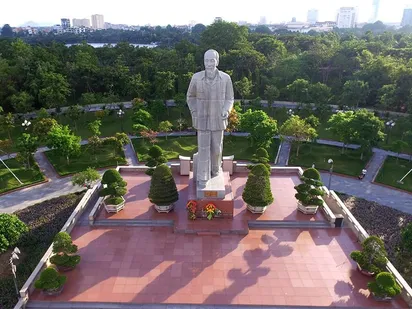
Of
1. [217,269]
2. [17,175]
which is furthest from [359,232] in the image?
[17,175]

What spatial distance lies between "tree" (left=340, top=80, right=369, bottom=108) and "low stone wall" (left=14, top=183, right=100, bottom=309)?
2915 centimetres

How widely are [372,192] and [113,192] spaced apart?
59.0ft

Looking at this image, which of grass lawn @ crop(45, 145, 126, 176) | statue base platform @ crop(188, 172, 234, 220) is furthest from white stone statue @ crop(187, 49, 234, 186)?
grass lawn @ crop(45, 145, 126, 176)

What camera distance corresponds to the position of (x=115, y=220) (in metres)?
19.4

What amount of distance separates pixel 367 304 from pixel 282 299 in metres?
3.26

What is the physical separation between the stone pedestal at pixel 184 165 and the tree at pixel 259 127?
26.3 ft

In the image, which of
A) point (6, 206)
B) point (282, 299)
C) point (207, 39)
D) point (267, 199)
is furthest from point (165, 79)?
point (282, 299)

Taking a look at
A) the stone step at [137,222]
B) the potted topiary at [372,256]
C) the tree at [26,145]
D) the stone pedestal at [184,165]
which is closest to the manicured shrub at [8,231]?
the stone step at [137,222]

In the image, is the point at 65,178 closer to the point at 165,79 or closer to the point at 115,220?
the point at 115,220

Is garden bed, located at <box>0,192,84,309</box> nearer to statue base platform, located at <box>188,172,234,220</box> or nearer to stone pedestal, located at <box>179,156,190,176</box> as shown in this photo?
stone pedestal, located at <box>179,156,190,176</box>

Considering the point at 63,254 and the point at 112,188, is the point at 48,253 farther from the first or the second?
the point at 112,188

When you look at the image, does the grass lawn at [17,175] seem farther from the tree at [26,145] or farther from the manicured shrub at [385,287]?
the manicured shrub at [385,287]

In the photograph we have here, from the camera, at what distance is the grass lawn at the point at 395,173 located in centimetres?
2717

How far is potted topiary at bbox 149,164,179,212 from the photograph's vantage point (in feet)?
63.3
